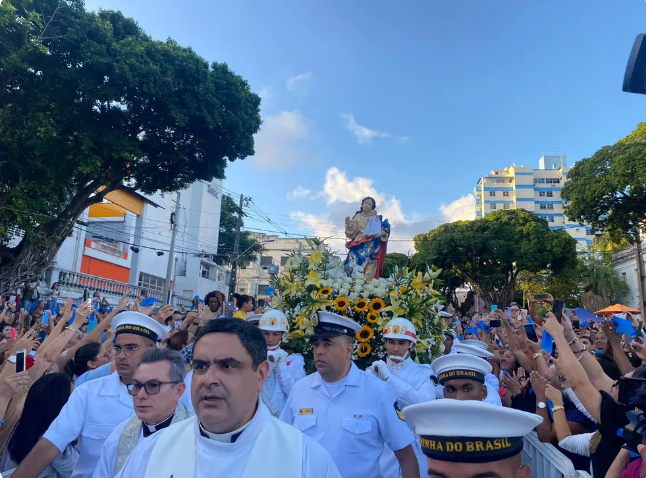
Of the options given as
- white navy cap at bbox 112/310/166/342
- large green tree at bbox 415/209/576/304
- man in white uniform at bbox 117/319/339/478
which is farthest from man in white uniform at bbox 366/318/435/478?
large green tree at bbox 415/209/576/304

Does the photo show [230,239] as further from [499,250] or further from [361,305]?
[361,305]

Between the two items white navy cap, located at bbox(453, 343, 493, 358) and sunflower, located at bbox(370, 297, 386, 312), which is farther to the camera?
sunflower, located at bbox(370, 297, 386, 312)

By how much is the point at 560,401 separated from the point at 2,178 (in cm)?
1819

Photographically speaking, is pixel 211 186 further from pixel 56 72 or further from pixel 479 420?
pixel 479 420

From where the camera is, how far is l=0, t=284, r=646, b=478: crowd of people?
73.8 inches

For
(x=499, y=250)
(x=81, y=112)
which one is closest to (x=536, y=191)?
(x=499, y=250)

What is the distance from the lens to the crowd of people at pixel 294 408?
187 centimetres

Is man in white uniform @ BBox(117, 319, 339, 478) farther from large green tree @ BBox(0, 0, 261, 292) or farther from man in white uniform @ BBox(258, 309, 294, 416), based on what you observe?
large green tree @ BBox(0, 0, 261, 292)

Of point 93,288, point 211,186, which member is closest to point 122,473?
point 93,288

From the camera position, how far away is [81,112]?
16109 mm

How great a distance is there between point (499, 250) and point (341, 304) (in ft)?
104

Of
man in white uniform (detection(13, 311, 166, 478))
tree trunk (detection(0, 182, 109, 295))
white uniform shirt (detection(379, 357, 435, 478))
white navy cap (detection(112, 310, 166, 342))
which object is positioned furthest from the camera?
tree trunk (detection(0, 182, 109, 295))

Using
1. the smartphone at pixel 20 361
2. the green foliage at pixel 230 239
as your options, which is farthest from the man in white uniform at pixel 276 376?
the green foliage at pixel 230 239

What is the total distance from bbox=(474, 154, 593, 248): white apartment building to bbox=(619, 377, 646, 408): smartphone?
8228cm
